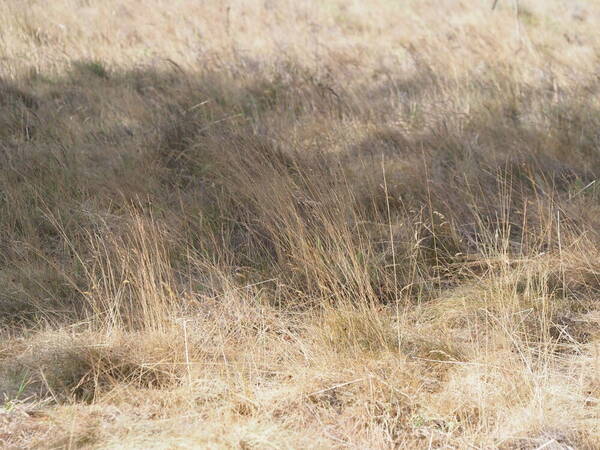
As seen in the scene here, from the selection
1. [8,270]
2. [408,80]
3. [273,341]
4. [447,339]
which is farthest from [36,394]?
[408,80]

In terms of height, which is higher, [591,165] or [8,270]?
[8,270]

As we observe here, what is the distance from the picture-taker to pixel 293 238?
13.1 feet

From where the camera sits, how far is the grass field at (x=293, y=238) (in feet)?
8.80

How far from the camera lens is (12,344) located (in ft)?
10.6

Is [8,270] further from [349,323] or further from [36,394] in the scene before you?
[349,323]

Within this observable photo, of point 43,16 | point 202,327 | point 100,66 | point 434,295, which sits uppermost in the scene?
point 43,16

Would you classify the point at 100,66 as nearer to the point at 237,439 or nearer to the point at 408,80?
the point at 408,80

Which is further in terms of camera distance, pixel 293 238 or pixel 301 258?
pixel 293 238

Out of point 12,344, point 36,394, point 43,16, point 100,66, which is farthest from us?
point 43,16

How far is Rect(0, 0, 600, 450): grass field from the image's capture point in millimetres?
2682

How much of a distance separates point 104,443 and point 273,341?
2.96ft

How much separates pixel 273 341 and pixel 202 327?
372 mm

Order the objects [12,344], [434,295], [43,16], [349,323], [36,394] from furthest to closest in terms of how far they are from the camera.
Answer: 1. [43,16]
2. [434,295]
3. [12,344]
4. [349,323]
5. [36,394]

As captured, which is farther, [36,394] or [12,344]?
[12,344]
